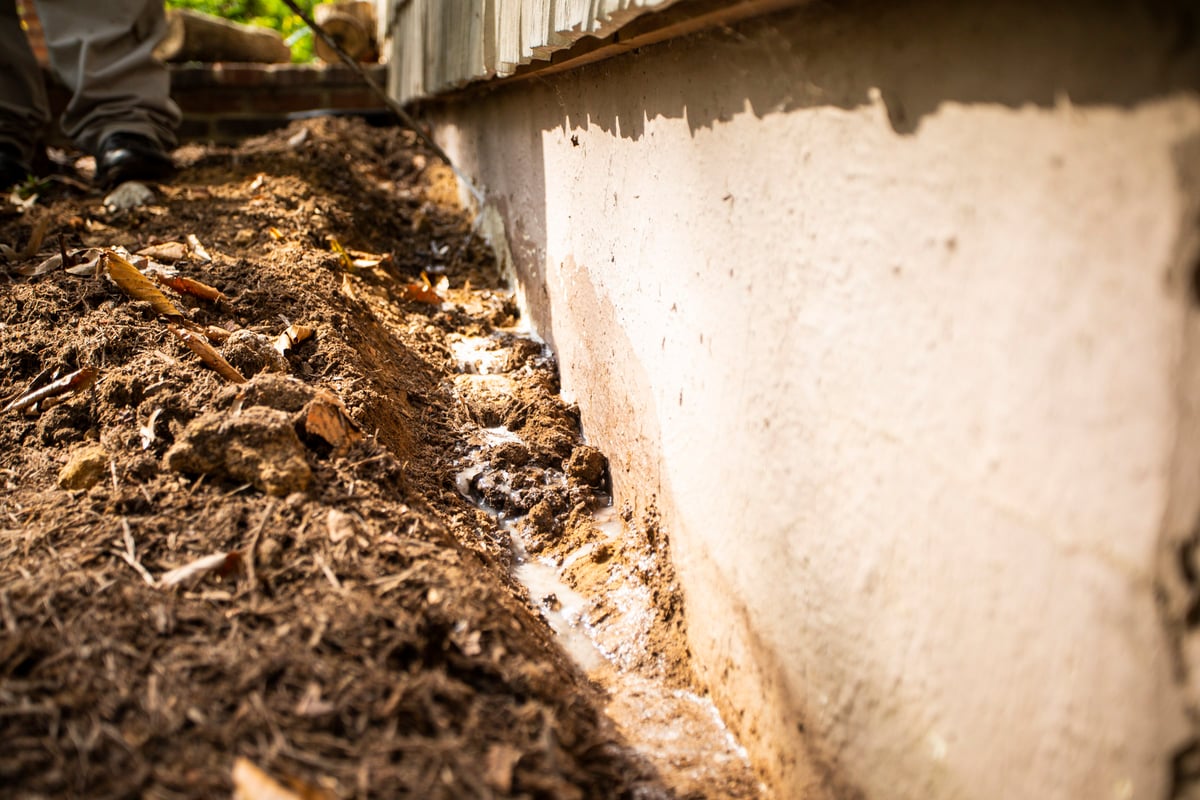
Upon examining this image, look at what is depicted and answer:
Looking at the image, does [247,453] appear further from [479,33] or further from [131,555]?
[479,33]

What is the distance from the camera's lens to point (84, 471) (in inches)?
72.5

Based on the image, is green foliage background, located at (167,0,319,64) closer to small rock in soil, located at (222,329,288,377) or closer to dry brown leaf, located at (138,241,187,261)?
dry brown leaf, located at (138,241,187,261)

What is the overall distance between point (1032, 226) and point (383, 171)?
501cm

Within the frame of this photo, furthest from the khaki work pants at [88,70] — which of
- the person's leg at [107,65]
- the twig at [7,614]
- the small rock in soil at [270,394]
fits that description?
the twig at [7,614]

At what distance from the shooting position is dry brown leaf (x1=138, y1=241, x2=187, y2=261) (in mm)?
2939

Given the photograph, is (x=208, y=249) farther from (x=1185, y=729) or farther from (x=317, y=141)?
(x=1185, y=729)

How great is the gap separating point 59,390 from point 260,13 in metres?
11.1

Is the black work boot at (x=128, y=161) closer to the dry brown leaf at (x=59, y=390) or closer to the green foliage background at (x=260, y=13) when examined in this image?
the dry brown leaf at (x=59, y=390)

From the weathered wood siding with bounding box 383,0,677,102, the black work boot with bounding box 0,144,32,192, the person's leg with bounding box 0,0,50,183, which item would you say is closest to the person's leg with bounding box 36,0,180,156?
the person's leg with bounding box 0,0,50,183

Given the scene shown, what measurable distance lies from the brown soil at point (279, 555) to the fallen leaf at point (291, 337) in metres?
0.03

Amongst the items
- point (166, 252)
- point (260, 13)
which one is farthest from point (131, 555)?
point (260, 13)

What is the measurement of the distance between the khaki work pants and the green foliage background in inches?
265

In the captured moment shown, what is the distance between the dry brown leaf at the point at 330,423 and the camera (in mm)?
1934

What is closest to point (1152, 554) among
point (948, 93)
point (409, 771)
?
point (948, 93)
